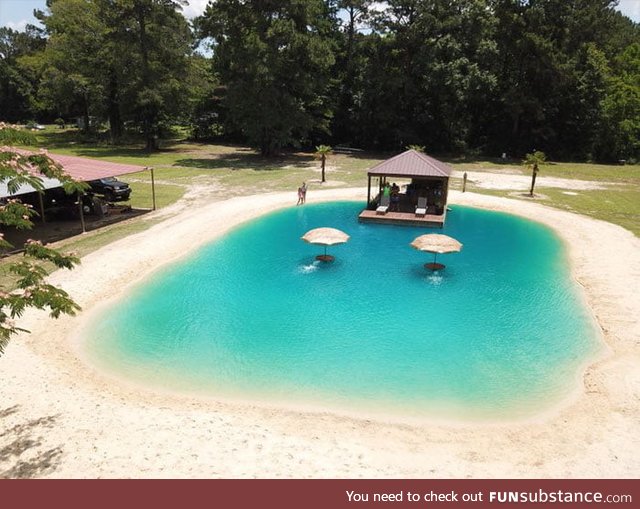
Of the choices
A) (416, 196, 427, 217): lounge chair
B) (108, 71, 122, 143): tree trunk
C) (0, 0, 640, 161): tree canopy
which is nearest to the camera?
(416, 196, 427, 217): lounge chair

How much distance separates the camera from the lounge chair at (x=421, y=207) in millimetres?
29806

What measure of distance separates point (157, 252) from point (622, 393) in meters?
19.6

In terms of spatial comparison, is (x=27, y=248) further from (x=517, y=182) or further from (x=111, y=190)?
(x=517, y=182)

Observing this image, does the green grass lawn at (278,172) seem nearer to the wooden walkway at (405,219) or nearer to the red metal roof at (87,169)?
the red metal roof at (87,169)

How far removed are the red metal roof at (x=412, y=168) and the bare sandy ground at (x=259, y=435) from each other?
15.9 meters

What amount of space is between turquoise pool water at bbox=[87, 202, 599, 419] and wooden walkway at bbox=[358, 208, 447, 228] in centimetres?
419

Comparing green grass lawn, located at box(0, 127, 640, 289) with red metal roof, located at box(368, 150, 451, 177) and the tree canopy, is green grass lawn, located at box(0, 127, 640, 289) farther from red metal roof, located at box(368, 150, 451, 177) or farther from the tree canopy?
red metal roof, located at box(368, 150, 451, 177)

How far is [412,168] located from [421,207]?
8.44 ft

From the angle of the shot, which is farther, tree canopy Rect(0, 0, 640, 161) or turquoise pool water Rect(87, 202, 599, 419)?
tree canopy Rect(0, 0, 640, 161)

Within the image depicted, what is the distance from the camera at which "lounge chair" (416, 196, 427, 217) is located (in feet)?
97.8

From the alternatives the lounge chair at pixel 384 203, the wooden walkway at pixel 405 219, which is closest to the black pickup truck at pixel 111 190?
the wooden walkway at pixel 405 219

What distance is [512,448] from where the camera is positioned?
10.6 meters

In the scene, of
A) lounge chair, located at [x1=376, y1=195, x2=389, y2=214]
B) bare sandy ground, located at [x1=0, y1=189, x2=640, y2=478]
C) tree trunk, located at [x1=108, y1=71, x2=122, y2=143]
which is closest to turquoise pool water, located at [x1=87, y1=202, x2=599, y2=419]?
bare sandy ground, located at [x1=0, y1=189, x2=640, y2=478]

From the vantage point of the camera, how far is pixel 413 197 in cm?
3353
